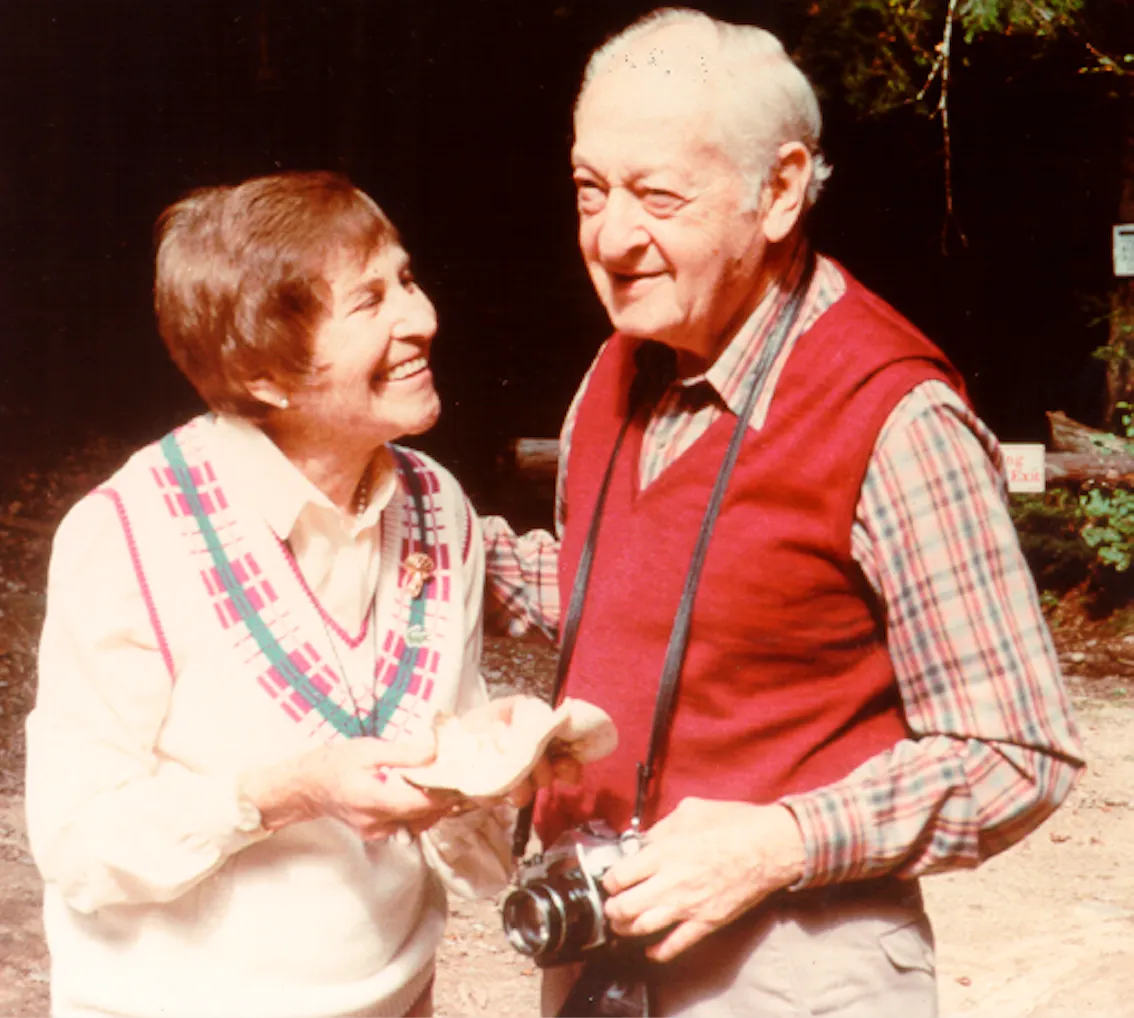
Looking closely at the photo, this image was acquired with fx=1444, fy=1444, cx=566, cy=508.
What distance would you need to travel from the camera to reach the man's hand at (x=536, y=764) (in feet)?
5.95

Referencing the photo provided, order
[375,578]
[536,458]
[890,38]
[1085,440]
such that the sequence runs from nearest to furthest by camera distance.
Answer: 1. [375,578]
2. [890,38]
3. [536,458]
4. [1085,440]

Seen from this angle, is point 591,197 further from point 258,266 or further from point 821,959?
point 821,959

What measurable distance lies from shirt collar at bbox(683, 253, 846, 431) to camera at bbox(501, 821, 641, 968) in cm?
56

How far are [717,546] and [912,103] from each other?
20.5ft

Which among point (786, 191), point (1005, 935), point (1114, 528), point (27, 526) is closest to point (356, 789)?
point (786, 191)

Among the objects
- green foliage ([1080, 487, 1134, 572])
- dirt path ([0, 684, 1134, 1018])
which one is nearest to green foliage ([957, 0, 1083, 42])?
green foliage ([1080, 487, 1134, 572])

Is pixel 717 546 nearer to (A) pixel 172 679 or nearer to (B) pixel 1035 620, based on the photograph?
(B) pixel 1035 620

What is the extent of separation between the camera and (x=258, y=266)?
1.88m

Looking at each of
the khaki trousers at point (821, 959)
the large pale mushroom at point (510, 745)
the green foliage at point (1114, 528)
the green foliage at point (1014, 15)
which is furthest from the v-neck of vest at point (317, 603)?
the green foliage at point (1114, 528)

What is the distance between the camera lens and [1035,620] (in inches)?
66.8

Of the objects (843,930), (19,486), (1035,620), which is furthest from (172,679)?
(19,486)

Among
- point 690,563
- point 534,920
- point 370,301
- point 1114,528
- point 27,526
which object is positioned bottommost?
point 27,526

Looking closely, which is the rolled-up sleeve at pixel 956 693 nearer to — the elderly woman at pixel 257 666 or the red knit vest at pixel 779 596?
the red knit vest at pixel 779 596

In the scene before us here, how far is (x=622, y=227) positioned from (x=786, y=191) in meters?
0.23
